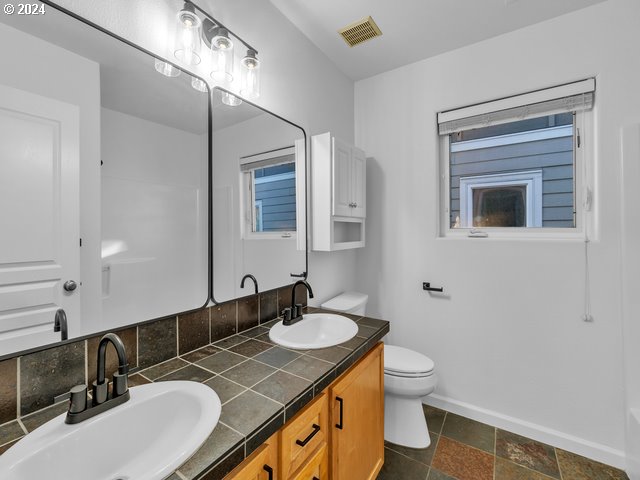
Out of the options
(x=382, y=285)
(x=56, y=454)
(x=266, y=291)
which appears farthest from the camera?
(x=382, y=285)

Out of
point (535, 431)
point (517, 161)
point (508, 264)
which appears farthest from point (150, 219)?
point (535, 431)

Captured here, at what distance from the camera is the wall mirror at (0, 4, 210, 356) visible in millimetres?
757

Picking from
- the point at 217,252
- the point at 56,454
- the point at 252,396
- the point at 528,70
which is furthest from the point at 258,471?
the point at 528,70

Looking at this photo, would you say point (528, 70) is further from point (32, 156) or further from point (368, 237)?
point (32, 156)

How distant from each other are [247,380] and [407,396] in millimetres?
1196

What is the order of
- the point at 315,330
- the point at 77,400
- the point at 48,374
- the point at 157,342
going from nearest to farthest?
the point at 77,400
the point at 48,374
the point at 157,342
the point at 315,330

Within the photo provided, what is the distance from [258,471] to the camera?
0.73 m

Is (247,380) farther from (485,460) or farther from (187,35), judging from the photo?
(485,460)

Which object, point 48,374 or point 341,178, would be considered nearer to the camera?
point 48,374

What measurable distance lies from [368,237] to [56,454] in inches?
81.0

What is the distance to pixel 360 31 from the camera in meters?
1.83

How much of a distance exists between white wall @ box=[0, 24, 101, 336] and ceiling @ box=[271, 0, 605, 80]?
118 centimetres

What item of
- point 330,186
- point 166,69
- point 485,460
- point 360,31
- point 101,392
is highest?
point 360,31

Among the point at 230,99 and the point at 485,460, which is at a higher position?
the point at 230,99
